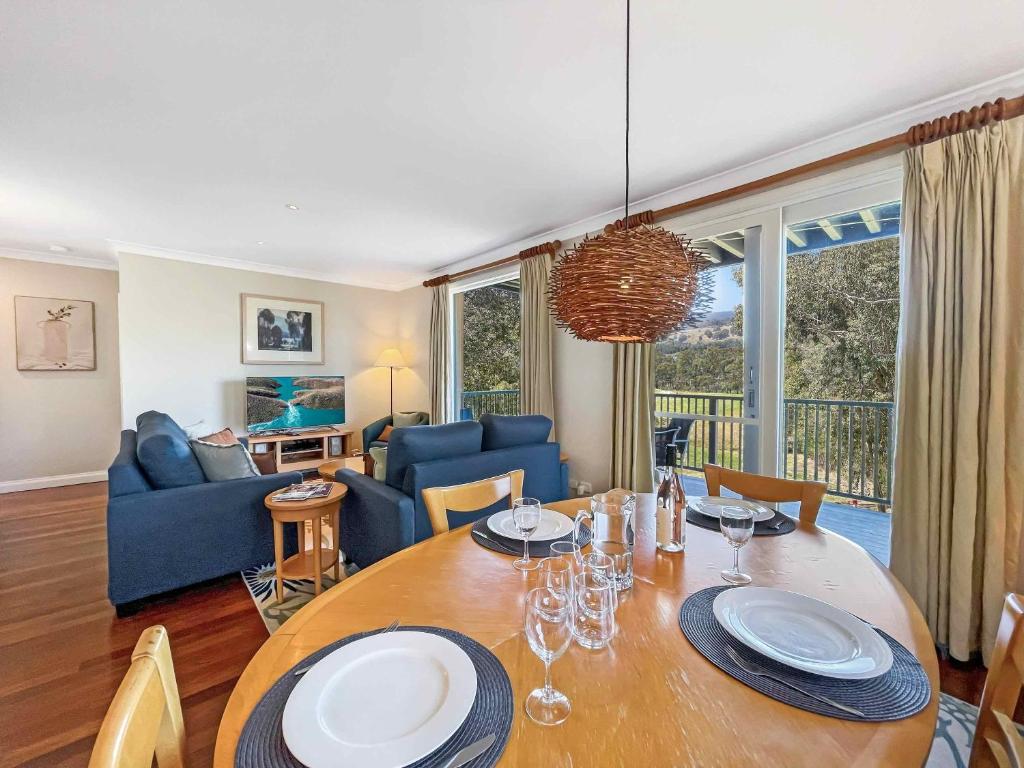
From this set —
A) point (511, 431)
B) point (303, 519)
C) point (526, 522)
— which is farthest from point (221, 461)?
point (526, 522)

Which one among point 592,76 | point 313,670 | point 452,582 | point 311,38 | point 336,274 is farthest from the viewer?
point 336,274

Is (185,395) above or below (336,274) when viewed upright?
below

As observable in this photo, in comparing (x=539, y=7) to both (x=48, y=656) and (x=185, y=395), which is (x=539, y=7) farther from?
(x=185, y=395)

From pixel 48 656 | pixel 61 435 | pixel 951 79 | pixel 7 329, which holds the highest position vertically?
pixel 951 79

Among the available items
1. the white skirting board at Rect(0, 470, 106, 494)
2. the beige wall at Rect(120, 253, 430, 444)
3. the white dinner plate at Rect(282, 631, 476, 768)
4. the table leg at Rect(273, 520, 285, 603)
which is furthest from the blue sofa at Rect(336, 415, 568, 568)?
the white skirting board at Rect(0, 470, 106, 494)

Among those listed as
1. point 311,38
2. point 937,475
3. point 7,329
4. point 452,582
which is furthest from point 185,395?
point 937,475

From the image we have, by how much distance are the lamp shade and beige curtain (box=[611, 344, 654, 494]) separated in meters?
3.35

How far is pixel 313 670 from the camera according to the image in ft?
2.32

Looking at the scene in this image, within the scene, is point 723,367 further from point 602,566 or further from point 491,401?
point 491,401

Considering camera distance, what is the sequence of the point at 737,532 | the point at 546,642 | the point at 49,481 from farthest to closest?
the point at 49,481, the point at 737,532, the point at 546,642

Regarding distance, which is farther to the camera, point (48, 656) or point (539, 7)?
point (48, 656)

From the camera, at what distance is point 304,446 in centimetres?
504

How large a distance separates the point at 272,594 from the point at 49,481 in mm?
3982

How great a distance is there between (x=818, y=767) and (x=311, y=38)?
239cm
